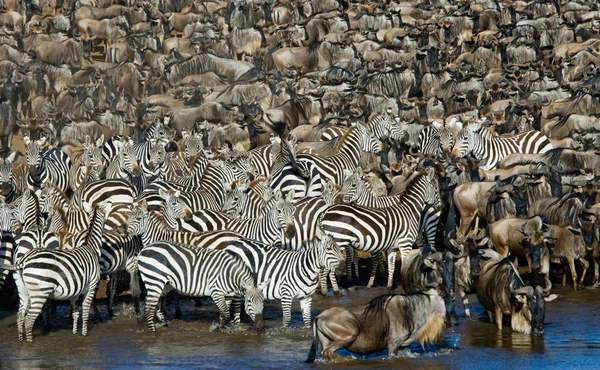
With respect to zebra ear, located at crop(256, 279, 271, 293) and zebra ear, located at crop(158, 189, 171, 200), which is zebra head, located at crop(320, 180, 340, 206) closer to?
zebra ear, located at crop(158, 189, 171, 200)

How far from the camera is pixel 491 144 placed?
23906 mm

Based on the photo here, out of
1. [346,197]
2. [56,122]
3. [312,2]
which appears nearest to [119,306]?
[346,197]

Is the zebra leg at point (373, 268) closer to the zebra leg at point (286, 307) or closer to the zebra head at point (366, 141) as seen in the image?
the zebra leg at point (286, 307)

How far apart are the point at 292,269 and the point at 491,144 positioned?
32.7ft

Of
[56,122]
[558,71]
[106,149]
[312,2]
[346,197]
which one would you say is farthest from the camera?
[312,2]

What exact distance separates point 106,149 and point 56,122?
472cm

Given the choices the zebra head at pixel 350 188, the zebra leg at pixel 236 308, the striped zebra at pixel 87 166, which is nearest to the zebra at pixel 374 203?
the zebra head at pixel 350 188

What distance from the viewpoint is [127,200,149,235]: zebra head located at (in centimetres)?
1584

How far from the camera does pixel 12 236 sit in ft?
53.7

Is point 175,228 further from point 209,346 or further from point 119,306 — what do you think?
point 209,346

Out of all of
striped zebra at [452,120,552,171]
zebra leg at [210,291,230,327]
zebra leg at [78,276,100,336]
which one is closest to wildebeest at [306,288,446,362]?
zebra leg at [210,291,230,327]

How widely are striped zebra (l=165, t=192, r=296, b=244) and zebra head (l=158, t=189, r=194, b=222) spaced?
0.02m

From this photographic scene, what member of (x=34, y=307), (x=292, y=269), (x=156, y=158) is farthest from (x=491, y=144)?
(x=34, y=307)

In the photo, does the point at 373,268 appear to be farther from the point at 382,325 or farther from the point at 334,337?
the point at 334,337
